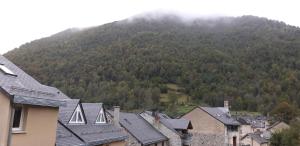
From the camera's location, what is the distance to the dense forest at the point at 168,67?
127 meters

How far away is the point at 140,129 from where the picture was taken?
36.7m

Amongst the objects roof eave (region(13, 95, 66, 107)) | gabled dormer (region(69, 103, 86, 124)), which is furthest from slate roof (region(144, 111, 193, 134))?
roof eave (region(13, 95, 66, 107))

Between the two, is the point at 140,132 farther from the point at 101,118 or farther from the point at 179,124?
the point at 179,124

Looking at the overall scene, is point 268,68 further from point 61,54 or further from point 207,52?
point 61,54

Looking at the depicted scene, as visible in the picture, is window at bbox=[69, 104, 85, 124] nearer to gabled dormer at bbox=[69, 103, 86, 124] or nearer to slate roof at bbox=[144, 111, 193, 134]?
gabled dormer at bbox=[69, 103, 86, 124]

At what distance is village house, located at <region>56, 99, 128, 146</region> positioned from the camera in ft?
54.2

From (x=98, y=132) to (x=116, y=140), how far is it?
1.71 meters

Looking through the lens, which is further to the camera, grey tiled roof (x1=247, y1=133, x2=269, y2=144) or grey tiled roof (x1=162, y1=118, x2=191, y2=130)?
grey tiled roof (x1=247, y1=133, x2=269, y2=144)

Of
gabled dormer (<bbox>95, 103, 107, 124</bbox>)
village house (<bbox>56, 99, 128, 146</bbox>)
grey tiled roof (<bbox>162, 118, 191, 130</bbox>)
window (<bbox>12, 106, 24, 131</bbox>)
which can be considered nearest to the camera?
window (<bbox>12, 106, 24, 131</bbox>)

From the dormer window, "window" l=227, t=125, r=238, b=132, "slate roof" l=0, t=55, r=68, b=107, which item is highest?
"slate roof" l=0, t=55, r=68, b=107

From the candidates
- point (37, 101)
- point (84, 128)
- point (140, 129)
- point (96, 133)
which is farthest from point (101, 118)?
point (140, 129)

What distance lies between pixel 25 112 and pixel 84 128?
790 cm

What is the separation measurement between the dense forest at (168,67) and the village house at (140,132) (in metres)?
74.9

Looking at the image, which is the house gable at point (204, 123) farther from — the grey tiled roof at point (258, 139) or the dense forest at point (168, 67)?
the dense forest at point (168, 67)
